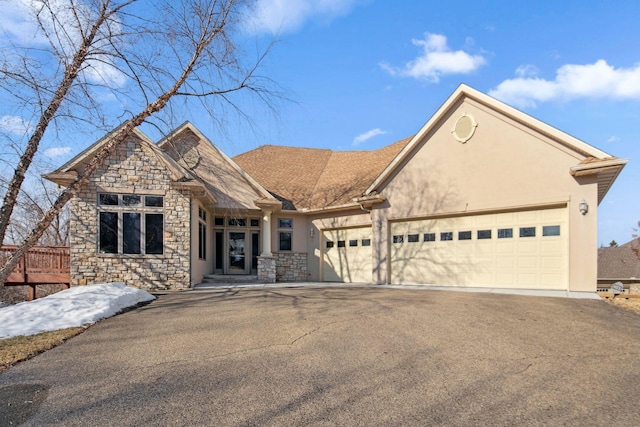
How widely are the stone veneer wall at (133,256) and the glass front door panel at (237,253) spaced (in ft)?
14.5

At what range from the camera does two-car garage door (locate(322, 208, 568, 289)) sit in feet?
35.8

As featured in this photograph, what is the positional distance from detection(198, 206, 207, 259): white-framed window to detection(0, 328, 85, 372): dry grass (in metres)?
8.00

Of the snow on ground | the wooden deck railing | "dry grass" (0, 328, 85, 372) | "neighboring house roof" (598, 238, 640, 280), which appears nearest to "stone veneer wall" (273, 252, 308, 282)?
the snow on ground

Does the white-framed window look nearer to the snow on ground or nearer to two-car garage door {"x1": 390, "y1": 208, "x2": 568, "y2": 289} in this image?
the snow on ground

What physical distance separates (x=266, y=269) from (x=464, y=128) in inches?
355

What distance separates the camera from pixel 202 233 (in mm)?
15375

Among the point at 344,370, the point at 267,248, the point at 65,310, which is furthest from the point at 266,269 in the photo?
the point at 344,370

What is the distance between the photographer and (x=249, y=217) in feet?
57.3

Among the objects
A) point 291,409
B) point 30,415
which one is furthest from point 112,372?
point 291,409

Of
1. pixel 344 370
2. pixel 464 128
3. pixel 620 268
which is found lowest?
pixel 620 268

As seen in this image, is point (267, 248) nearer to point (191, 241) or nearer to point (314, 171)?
point (191, 241)

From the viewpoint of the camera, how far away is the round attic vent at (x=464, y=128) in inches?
485

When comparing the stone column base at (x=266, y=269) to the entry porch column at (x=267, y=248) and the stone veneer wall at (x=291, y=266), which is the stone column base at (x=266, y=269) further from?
the stone veneer wall at (x=291, y=266)

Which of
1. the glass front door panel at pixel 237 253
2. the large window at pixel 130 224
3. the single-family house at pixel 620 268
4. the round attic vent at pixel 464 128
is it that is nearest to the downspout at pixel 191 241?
the large window at pixel 130 224
